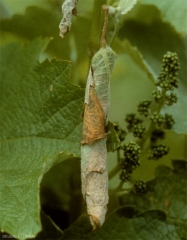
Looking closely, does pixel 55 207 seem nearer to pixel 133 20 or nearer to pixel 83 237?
pixel 83 237

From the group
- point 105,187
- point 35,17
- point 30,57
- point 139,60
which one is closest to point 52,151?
point 105,187

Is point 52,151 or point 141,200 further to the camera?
point 141,200

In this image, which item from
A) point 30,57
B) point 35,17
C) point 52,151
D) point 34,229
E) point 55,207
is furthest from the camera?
point 35,17

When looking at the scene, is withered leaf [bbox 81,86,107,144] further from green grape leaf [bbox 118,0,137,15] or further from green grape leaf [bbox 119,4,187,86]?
green grape leaf [bbox 119,4,187,86]

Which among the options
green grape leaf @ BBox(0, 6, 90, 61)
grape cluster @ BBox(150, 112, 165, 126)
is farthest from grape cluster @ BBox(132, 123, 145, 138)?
green grape leaf @ BBox(0, 6, 90, 61)

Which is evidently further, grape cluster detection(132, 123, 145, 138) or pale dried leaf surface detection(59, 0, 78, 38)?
grape cluster detection(132, 123, 145, 138)

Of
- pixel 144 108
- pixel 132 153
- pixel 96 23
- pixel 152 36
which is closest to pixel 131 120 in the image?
pixel 144 108
